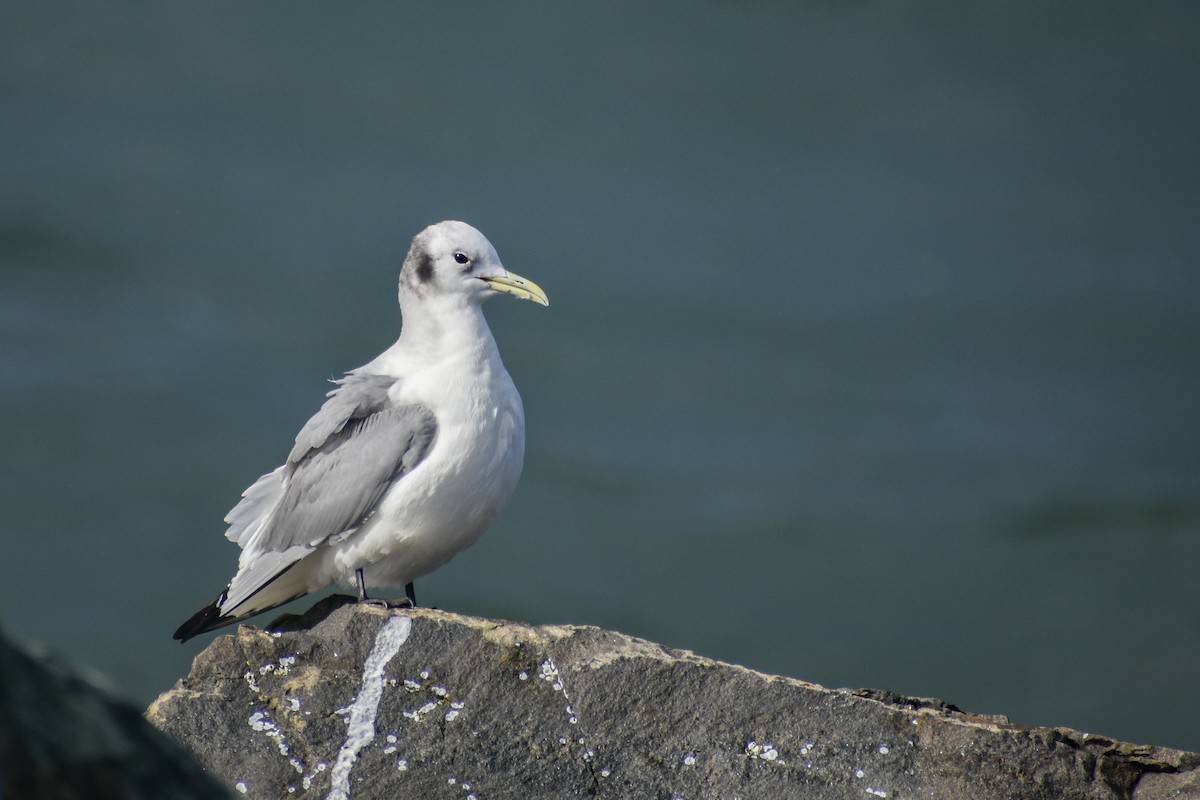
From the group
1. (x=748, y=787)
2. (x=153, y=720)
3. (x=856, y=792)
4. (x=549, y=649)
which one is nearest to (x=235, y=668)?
(x=153, y=720)

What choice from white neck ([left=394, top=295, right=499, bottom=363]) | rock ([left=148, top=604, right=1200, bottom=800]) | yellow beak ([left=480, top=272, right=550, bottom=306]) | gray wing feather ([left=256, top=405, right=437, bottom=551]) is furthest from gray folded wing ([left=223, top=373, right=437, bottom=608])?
rock ([left=148, top=604, right=1200, bottom=800])

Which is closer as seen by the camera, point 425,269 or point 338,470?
point 338,470

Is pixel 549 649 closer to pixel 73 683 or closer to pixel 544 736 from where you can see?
pixel 544 736

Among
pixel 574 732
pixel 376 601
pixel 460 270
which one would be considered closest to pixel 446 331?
pixel 460 270

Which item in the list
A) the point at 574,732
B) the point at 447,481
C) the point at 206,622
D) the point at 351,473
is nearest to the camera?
the point at 574,732

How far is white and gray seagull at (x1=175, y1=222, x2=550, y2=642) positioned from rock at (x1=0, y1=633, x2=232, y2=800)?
12.0 ft

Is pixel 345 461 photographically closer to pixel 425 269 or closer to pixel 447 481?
pixel 447 481

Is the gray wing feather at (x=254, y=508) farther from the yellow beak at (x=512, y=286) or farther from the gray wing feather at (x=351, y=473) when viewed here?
the yellow beak at (x=512, y=286)

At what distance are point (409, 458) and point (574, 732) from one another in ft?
6.21

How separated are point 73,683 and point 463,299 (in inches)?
168

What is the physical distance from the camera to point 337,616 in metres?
5.16

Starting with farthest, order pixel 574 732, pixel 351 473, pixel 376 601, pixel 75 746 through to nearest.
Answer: pixel 351 473 → pixel 376 601 → pixel 574 732 → pixel 75 746

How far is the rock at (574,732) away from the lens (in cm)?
442

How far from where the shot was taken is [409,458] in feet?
20.2
